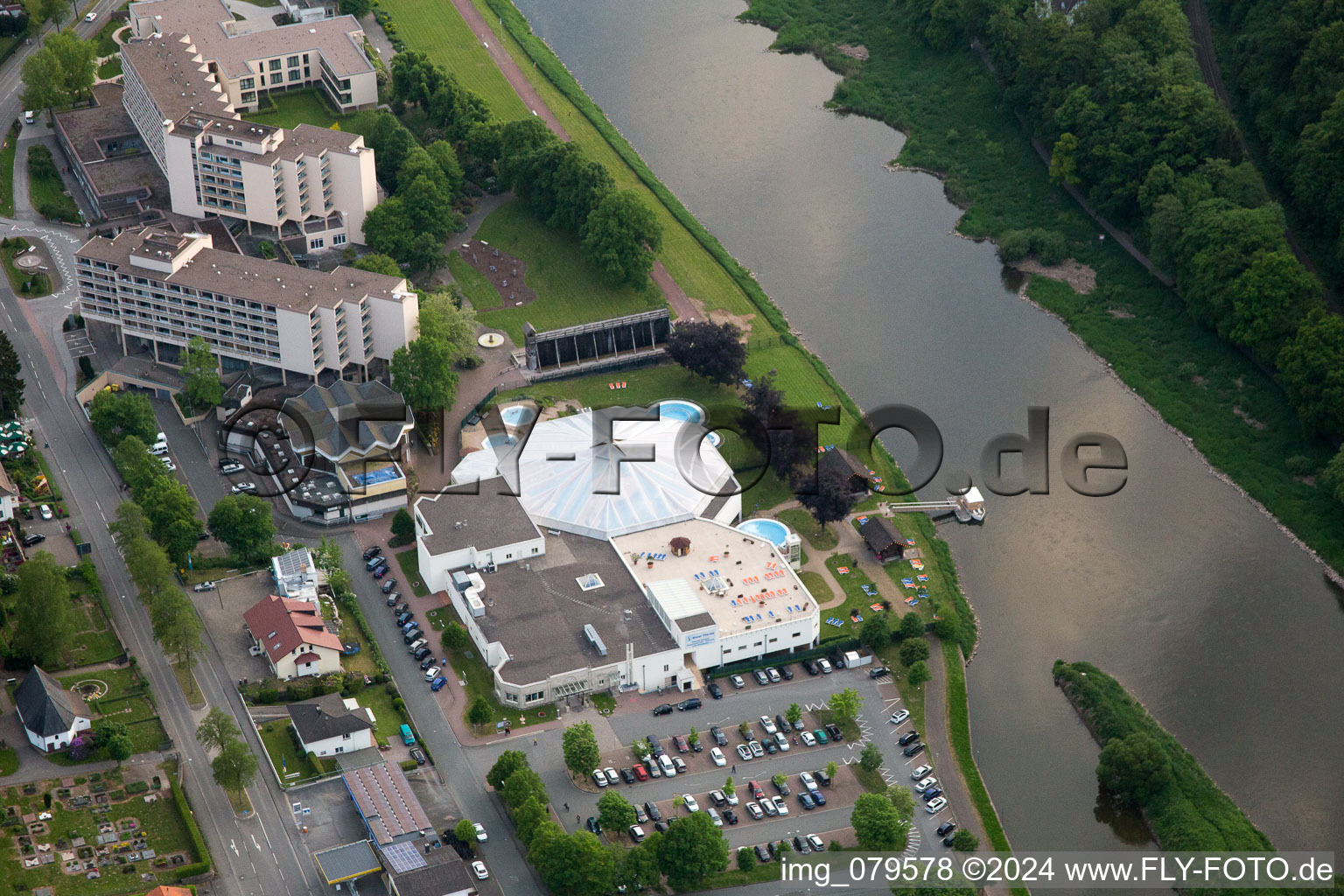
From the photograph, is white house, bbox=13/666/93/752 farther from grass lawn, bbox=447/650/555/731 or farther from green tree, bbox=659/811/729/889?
green tree, bbox=659/811/729/889

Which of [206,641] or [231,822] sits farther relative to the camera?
[206,641]

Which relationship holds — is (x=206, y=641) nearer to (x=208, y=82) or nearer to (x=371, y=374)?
(x=371, y=374)

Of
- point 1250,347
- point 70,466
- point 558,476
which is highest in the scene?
point 1250,347

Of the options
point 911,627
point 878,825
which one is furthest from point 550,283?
point 878,825

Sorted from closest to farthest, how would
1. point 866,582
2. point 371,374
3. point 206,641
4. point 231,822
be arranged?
1. point 231,822
2. point 206,641
3. point 866,582
4. point 371,374

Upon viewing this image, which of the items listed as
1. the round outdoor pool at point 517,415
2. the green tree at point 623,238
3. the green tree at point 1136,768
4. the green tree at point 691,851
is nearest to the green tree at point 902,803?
the green tree at point 691,851

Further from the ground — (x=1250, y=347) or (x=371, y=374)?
(x=1250, y=347)

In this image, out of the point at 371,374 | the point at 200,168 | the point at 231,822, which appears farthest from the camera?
the point at 200,168

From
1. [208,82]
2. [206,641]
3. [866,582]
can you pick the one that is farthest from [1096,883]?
[208,82]
